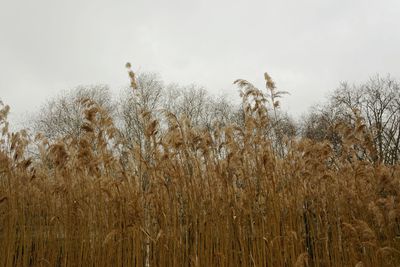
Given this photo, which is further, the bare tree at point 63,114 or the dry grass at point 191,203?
the bare tree at point 63,114

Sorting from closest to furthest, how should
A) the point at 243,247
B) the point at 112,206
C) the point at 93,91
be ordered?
the point at 243,247, the point at 112,206, the point at 93,91

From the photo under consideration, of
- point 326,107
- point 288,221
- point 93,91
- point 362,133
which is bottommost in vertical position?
point 288,221

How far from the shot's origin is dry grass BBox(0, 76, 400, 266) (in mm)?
2424

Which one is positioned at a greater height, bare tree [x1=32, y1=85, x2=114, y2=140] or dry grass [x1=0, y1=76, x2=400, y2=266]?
bare tree [x1=32, y1=85, x2=114, y2=140]

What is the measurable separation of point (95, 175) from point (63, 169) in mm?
352

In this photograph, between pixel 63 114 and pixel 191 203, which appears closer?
pixel 191 203

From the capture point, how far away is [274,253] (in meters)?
2.46

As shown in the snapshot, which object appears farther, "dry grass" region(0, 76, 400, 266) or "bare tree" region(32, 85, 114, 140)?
"bare tree" region(32, 85, 114, 140)

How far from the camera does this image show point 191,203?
2471mm

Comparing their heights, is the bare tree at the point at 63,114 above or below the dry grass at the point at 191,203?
above

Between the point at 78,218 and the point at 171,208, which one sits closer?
the point at 171,208

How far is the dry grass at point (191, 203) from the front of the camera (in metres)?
2.42

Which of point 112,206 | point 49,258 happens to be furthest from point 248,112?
point 49,258

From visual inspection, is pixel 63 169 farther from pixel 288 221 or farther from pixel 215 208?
pixel 288 221
